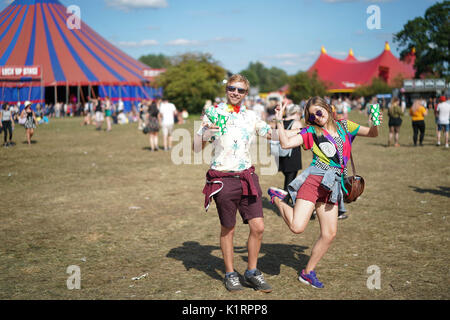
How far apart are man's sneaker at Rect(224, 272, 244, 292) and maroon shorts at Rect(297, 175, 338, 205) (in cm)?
102

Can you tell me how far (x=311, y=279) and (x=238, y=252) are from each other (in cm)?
130

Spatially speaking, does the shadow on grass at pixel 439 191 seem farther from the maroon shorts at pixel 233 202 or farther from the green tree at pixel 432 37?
the green tree at pixel 432 37

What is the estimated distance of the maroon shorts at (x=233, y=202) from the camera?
3.77 meters

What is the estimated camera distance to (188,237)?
5.84 m

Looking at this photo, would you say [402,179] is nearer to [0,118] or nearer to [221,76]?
[0,118]

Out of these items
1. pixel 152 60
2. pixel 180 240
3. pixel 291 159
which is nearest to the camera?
pixel 180 240

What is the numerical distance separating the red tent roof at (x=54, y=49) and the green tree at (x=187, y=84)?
10.9 ft

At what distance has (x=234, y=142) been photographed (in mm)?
3787

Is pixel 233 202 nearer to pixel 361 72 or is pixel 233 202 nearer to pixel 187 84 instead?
pixel 187 84

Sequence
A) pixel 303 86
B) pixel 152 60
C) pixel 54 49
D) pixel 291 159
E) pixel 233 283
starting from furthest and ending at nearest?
pixel 152 60 < pixel 303 86 < pixel 54 49 < pixel 291 159 < pixel 233 283

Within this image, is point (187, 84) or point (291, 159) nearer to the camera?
point (291, 159)

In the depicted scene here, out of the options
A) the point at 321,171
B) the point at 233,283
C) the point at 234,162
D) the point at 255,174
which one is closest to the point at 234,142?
the point at 234,162

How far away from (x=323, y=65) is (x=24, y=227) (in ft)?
269

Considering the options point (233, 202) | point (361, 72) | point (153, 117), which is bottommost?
point (233, 202)
